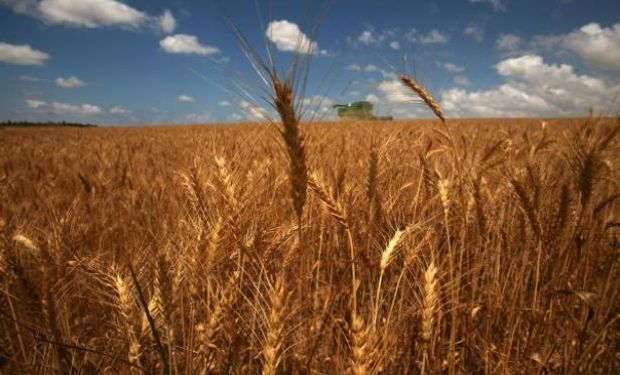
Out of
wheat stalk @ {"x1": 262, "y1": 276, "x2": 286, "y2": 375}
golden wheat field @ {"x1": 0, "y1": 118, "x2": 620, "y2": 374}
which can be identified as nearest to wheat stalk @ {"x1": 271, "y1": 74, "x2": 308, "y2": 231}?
golden wheat field @ {"x1": 0, "y1": 118, "x2": 620, "y2": 374}

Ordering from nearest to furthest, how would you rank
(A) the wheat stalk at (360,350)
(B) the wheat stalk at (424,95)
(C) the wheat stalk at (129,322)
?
(A) the wheat stalk at (360,350), (C) the wheat stalk at (129,322), (B) the wheat stalk at (424,95)

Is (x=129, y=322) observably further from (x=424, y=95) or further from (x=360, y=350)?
(x=424, y=95)

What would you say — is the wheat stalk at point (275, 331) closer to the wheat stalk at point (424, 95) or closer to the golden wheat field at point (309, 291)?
the golden wheat field at point (309, 291)

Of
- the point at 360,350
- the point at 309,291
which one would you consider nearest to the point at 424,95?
the point at 309,291

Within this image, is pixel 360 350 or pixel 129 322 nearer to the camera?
pixel 360 350

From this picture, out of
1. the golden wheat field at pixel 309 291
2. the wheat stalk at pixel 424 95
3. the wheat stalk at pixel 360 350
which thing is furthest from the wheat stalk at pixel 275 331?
the wheat stalk at pixel 424 95

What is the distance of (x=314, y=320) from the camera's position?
1.10 meters

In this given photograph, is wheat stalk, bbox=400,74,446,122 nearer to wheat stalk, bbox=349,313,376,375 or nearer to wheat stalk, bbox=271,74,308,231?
wheat stalk, bbox=271,74,308,231

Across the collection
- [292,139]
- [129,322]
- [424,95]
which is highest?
[424,95]

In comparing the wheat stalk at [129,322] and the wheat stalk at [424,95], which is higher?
the wheat stalk at [424,95]

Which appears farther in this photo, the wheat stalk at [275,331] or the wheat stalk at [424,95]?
the wheat stalk at [424,95]

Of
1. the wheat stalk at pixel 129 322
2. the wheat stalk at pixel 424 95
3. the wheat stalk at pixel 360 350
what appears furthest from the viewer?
the wheat stalk at pixel 424 95

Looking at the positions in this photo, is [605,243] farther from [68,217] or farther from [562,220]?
[68,217]

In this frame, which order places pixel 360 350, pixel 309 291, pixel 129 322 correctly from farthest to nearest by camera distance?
pixel 309 291
pixel 129 322
pixel 360 350
